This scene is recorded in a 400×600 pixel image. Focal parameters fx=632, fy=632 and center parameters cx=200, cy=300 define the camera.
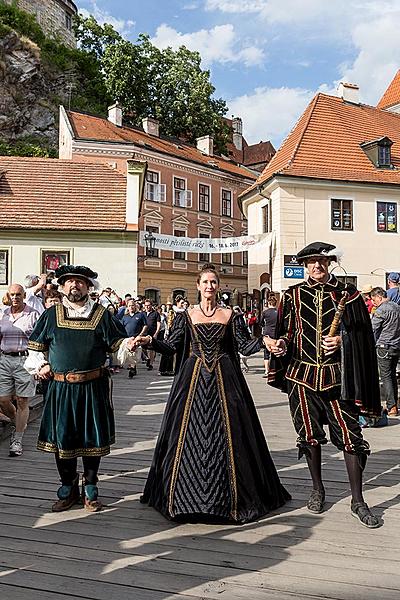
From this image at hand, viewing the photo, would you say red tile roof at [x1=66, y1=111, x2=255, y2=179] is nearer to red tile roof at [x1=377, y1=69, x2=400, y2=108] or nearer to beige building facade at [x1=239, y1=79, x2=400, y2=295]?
red tile roof at [x1=377, y1=69, x2=400, y2=108]

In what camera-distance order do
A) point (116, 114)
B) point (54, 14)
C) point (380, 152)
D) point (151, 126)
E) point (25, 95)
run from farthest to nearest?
point (54, 14) → point (25, 95) → point (151, 126) → point (116, 114) → point (380, 152)

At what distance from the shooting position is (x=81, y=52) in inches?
1743

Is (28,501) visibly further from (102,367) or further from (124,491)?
(102,367)

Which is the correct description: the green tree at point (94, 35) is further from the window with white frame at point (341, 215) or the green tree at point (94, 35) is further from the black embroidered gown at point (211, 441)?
the black embroidered gown at point (211, 441)

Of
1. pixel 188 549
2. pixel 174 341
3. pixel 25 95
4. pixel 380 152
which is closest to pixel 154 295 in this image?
pixel 380 152

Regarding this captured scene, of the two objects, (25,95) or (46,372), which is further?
(25,95)

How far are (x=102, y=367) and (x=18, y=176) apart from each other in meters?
16.7

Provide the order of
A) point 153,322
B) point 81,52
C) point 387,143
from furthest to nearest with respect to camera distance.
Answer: point 81,52, point 387,143, point 153,322

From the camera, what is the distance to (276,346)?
423 centimetres

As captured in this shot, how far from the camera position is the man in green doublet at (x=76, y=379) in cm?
Answer: 430

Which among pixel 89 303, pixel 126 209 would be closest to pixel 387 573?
pixel 89 303

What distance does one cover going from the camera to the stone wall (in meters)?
51.0

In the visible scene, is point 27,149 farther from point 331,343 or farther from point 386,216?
point 331,343

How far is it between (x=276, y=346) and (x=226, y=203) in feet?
123
